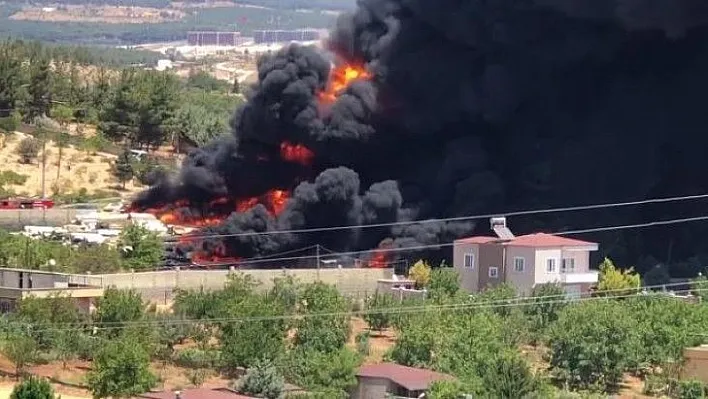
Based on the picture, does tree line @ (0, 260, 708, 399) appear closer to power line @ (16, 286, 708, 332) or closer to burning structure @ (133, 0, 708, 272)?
power line @ (16, 286, 708, 332)

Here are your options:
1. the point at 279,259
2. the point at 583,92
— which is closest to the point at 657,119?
the point at 583,92

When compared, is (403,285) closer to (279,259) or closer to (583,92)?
(279,259)

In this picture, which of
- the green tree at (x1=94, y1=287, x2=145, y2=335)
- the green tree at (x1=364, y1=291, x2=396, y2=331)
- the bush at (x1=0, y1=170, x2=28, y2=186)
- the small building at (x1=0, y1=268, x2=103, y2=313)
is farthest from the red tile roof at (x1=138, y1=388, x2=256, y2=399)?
the bush at (x1=0, y1=170, x2=28, y2=186)

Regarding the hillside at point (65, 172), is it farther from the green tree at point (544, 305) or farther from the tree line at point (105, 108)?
the green tree at point (544, 305)

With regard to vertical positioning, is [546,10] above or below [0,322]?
above

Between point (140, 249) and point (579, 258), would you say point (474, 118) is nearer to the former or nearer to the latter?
point (579, 258)

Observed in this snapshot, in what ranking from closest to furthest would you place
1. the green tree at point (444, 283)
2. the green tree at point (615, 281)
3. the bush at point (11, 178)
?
the green tree at point (444, 283), the green tree at point (615, 281), the bush at point (11, 178)

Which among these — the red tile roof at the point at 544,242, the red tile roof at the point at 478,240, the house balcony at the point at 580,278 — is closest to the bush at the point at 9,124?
the red tile roof at the point at 478,240
